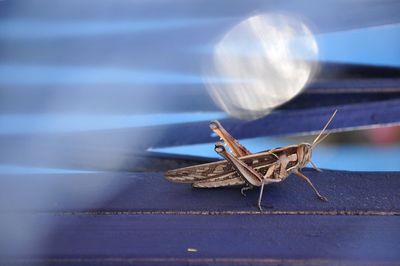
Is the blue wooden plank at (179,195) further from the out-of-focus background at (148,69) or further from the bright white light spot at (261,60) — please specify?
the bright white light spot at (261,60)

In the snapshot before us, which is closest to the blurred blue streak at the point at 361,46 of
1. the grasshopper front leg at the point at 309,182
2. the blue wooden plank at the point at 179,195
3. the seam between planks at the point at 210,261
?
the blue wooden plank at the point at 179,195

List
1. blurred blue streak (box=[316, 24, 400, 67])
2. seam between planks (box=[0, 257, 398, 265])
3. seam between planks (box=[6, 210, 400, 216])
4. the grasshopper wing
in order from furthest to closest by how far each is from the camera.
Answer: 1. blurred blue streak (box=[316, 24, 400, 67])
2. the grasshopper wing
3. seam between planks (box=[6, 210, 400, 216])
4. seam between planks (box=[0, 257, 398, 265])

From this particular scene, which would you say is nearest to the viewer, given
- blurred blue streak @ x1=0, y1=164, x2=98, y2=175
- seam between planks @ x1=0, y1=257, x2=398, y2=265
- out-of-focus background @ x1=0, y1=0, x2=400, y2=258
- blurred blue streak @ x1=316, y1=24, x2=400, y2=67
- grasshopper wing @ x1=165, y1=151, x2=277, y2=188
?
seam between planks @ x1=0, y1=257, x2=398, y2=265

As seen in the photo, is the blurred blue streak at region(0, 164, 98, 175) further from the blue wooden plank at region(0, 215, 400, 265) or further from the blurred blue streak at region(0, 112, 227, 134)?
the blue wooden plank at region(0, 215, 400, 265)

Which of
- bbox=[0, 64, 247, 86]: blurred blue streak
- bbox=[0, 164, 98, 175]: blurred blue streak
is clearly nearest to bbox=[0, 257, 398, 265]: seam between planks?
bbox=[0, 164, 98, 175]: blurred blue streak

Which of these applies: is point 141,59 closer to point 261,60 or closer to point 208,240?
point 261,60

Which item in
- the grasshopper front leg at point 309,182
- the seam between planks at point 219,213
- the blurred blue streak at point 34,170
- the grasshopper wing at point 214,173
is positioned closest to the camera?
the seam between planks at point 219,213

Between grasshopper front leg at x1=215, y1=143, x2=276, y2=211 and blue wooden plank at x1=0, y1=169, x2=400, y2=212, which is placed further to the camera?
grasshopper front leg at x1=215, y1=143, x2=276, y2=211

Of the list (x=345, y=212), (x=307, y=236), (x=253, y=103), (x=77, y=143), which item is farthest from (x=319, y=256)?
(x=253, y=103)
